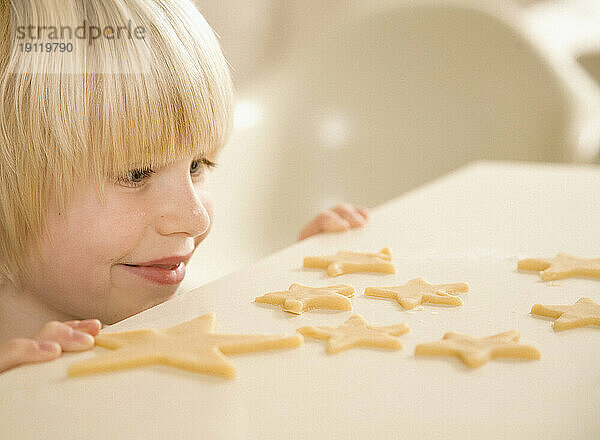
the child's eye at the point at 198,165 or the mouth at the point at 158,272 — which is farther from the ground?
the child's eye at the point at 198,165

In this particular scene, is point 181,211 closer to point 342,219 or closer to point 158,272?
point 158,272

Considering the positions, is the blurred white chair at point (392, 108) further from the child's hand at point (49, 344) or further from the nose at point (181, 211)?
the child's hand at point (49, 344)

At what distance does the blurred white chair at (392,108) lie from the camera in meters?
1.58

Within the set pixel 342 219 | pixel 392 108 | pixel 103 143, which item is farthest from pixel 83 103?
pixel 392 108

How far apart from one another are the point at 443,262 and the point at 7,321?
425mm

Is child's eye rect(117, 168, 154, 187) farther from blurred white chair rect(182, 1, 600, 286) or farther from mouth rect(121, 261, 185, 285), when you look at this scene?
blurred white chair rect(182, 1, 600, 286)

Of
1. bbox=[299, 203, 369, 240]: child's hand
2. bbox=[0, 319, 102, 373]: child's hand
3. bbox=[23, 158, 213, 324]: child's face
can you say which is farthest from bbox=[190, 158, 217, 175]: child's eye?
bbox=[0, 319, 102, 373]: child's hand

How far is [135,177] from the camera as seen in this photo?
725 mm

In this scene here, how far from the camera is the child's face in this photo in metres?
0.72

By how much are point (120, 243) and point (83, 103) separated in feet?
0.43

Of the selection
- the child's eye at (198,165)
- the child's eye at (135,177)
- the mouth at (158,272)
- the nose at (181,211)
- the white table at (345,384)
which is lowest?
the white table at (345,384)

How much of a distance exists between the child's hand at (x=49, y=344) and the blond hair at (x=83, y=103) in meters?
0.20

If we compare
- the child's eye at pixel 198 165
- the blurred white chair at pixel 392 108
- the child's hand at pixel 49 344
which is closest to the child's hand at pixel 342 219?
the child's eye at pixel 198 165

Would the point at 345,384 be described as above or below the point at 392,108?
below
